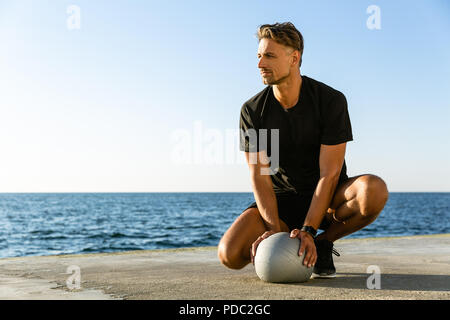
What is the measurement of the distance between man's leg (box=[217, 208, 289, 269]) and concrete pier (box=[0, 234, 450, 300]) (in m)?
0.16

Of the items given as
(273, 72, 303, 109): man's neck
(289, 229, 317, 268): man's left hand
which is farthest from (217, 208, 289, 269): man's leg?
(273, 72, 303, 109): man's neck

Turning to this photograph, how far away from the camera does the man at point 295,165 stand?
3908mm

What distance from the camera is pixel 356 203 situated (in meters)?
3.93

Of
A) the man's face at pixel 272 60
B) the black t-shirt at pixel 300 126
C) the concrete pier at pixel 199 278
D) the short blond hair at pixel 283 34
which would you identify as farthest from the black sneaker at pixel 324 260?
the short blond hair at pixel 283 34

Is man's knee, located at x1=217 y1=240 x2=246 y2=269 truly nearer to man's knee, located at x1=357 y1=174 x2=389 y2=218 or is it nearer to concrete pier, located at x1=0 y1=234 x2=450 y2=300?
concrete pier, located at x1=0 y1=234 x2=450 y2=300

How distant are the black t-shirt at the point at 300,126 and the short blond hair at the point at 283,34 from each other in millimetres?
400

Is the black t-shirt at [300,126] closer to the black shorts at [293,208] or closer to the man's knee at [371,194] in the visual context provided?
the black shorts at [293,208]

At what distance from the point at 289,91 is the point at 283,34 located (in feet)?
1.60

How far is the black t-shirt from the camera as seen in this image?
4059 mm

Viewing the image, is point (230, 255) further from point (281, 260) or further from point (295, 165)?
point (295, 165)

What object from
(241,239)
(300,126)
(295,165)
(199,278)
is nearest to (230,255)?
(241,239)
